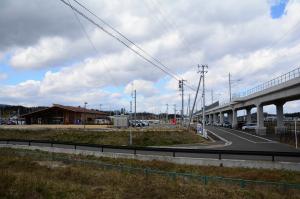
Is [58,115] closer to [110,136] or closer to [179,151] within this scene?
[110,136]

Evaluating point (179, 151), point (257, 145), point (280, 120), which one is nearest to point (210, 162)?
point (179, 151)

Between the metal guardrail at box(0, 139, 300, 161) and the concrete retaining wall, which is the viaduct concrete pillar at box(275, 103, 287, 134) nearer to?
the metal guardrail at box(0, 139, 300, 161)

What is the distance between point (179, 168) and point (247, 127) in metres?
68.8

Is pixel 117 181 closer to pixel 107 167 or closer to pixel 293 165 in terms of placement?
pixel 107 167

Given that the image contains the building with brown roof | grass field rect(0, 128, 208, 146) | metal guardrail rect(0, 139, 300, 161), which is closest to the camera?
metal guardrail rect(0, 139, 300, 161)

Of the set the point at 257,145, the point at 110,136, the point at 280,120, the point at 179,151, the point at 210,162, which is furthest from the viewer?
the point at 280,120

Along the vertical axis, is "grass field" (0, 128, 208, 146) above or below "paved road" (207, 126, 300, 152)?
above

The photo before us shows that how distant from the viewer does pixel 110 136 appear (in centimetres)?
5603

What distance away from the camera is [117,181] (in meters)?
16.0

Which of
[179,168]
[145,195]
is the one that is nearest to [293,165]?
[179,168]

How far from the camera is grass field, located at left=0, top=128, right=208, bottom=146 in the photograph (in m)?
53.1

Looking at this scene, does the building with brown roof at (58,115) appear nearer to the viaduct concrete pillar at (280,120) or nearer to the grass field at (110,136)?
the grass field at (110,136)

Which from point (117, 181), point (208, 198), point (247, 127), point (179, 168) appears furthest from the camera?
point (247, 127)

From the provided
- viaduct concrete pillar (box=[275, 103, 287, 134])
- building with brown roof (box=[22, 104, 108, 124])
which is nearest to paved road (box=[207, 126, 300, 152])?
viaduct concrete pillar (box=[275, 103, 287, 134])
